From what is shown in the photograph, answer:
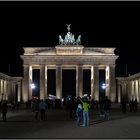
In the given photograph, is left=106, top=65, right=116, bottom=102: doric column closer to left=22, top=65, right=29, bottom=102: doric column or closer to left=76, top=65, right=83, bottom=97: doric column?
left=76, top=65, right=83, bottom=97: doric column

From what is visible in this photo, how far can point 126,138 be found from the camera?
66.7 ft

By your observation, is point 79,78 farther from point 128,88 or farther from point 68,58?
point 128,88

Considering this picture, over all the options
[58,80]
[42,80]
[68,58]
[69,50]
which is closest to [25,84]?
[42,80]

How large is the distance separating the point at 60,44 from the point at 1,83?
14.2 meters

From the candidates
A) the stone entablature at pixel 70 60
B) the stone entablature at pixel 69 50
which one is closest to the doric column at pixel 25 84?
the stone entablature at pixel 70 60

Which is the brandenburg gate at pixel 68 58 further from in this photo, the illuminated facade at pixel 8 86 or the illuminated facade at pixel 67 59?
the illuminated facade at pixel 8 86

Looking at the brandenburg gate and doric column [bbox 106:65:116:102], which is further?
doric column [bbox 106:65:116:102]

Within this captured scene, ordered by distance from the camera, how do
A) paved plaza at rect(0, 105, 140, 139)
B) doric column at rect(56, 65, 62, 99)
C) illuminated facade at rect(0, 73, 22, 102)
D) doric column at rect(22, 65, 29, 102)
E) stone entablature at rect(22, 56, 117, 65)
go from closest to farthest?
paved plaza at rect(0, 105, 140, 139)
illuminated facade at rect(0, 73, 22, 102)
stone entablature at rect(22, 56, 117, 65)
doric column at rect(56, 65, 62, 99)
doric column at rect(22, 65, 29, 102)

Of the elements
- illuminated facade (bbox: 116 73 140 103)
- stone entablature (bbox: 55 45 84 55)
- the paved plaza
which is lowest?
the paved plaza

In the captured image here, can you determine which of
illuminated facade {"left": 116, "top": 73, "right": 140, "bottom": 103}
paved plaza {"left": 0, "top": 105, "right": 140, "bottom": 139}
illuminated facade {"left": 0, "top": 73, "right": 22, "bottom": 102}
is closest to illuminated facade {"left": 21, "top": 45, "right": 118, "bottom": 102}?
illuminated facade {"left": 0, "top": 73, "right": 22, "bottom": 102}

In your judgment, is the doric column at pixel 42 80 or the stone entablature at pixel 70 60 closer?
the stone entablature at pixel 70 60

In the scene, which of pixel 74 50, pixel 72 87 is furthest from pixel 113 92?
pixel 72 87

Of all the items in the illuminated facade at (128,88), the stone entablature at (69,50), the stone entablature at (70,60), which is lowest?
the illuminated facade at (128,88)

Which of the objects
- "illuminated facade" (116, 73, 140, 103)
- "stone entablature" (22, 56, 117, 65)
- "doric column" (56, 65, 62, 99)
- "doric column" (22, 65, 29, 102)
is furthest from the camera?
"doric column" (22, 65, 29, 102)
